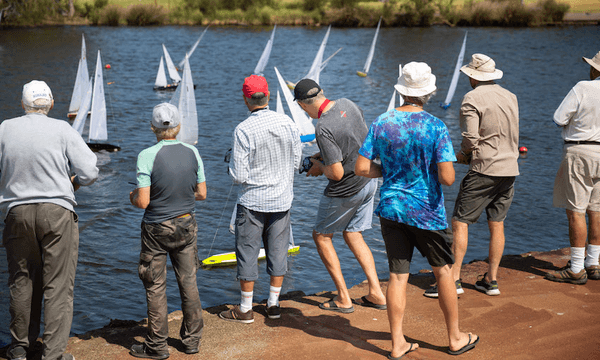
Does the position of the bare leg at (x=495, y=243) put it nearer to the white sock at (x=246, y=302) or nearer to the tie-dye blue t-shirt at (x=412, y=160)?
the tie-dye blue t-shirt at (x=412, y=160)

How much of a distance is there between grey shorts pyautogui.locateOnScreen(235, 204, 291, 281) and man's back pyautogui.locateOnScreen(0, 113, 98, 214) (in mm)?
1256

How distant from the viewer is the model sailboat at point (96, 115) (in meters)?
15.6

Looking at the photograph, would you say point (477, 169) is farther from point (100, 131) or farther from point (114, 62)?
point (114, 62)

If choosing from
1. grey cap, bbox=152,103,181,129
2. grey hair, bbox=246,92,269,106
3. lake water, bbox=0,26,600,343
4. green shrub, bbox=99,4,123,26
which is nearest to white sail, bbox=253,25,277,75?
lake water, bbox=0,26,600,343

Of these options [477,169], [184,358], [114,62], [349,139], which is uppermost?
[349,139]

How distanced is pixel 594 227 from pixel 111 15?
53.0m

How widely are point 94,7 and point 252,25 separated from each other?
45.1ft

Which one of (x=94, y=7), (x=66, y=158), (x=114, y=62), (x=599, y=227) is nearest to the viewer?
(x=66, y=158)

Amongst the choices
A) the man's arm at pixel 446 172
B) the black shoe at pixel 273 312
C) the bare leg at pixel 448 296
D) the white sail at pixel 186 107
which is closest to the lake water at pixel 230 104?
the white sail at pixel 186 107

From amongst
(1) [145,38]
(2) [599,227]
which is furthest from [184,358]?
(1) [145,38]

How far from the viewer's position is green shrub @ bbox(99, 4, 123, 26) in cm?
5266

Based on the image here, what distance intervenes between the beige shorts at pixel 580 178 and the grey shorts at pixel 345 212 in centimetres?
177

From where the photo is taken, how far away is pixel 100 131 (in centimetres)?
1619

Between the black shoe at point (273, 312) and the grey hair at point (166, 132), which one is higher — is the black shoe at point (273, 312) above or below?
below
